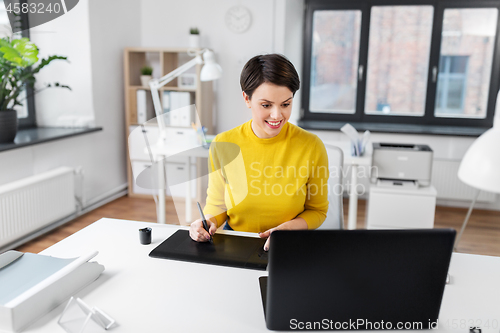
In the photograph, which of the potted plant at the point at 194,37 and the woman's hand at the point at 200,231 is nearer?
the woman's hand at the point at 200,231

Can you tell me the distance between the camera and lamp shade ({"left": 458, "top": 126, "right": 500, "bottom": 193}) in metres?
0.60

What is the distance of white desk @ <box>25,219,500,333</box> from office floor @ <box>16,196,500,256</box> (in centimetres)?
184

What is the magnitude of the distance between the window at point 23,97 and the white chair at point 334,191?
8.33 feet

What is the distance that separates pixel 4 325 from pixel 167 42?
151 inches

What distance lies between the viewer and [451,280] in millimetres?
1215

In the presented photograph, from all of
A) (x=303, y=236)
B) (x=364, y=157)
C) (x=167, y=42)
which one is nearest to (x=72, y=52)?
(x=167, y=42)

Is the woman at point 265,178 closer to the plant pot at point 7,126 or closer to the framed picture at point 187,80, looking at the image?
the plant pot at point 7,126

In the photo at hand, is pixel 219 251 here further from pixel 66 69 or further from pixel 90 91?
pixel 66 69

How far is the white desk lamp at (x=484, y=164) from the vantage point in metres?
0.60

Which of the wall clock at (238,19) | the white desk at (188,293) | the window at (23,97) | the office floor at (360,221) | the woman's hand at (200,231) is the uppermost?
the wall clock at (238,19)

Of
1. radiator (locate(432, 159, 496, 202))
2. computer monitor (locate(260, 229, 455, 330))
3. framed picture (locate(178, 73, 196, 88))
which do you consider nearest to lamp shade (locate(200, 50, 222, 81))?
framed picture (locate(178, 73, 196, 88))

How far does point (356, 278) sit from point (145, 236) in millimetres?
788

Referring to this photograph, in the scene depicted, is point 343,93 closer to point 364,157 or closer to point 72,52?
point 364,157

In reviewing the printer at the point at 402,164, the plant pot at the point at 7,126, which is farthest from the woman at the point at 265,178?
the plant pot at the point at 7,126
